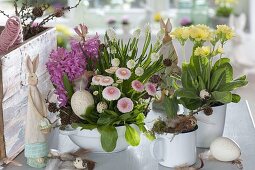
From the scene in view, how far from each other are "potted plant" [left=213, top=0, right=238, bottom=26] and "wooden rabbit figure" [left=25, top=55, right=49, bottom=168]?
3.45 metres

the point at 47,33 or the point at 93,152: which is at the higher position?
the point at 47,33

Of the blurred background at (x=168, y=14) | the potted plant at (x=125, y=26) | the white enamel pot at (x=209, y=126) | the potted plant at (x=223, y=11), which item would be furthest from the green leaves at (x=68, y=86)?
the potted plant at (x=223, y=11)

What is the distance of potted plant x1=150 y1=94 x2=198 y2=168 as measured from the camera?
46.4 inches

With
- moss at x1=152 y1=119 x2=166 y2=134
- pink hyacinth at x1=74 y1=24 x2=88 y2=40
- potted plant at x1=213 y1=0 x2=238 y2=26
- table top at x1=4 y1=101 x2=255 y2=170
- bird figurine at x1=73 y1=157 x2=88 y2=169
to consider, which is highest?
pink hyacinth at x1=74 y1=24 x2=88 y2=40

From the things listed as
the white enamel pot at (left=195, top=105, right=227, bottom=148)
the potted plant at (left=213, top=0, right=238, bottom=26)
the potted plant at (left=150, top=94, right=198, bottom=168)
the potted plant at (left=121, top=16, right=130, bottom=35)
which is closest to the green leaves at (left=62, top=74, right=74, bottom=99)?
the potted plant at (left=150, top=94, right=198, bottom=168)

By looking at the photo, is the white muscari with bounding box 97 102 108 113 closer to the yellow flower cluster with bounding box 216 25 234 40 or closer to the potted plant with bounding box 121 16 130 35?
the yellow flower cluster with bounding box 216 25 234 40

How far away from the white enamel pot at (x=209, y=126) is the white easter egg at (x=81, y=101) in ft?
0.89

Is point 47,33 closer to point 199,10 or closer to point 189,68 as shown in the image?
point 189,68

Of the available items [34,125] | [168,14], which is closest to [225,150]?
[34,125]

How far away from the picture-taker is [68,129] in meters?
1.26

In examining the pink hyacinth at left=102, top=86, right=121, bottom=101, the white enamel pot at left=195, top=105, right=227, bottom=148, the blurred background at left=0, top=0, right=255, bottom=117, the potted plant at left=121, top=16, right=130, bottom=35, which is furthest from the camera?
the potted plant at left=121, top=16, right=130, bottom=35

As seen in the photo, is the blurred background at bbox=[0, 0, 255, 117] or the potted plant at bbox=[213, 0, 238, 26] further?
the potted plant at bbox=[213, 0, 238, 26]

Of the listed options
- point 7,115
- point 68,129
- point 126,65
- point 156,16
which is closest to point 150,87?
point 126,65

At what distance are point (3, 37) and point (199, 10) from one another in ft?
11.4
